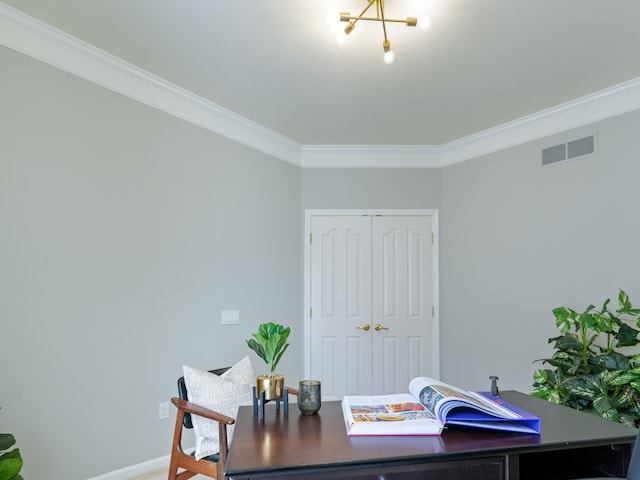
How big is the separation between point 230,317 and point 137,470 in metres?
1.25

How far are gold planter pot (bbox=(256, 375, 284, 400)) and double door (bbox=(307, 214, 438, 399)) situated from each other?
10.0ft

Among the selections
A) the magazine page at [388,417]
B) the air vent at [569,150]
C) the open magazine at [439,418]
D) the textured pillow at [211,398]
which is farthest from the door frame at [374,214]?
the open magazine at [439,418]

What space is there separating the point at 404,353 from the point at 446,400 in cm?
354

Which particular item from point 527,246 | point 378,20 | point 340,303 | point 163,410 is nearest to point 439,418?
point 378,20

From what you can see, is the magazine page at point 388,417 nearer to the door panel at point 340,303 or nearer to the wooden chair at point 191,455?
the wooden chair at point 191,455

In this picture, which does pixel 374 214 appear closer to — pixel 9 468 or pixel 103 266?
pixel 103 266

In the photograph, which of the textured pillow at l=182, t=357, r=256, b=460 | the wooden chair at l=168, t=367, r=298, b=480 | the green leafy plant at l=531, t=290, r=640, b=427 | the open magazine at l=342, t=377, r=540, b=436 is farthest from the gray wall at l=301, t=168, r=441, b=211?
the open magazine at l=342, t=377, r=540, b=436

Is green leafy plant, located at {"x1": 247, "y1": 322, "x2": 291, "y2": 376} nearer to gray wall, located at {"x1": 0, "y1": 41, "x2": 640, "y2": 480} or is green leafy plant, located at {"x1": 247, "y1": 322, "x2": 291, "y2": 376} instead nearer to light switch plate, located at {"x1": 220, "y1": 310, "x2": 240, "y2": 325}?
gray wall, located at {"x1": 0, "y1": 41, "x2": 640, "y2": 480}

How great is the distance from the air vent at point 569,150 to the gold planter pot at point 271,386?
3.13 m

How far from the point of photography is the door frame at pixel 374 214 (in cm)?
463

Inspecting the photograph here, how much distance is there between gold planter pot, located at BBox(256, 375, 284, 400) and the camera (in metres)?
1.58

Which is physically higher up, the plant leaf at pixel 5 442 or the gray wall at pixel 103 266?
the gray wall at pixel 103 266

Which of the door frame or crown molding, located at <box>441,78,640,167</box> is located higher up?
crown molding, located at <box>441,78,640,167</box>

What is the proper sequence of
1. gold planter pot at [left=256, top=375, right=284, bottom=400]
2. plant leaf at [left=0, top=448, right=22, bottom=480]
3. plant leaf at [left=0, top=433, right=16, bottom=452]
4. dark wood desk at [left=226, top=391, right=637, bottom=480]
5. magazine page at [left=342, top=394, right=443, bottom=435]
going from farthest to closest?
plant leaf at [left=0, top=433, right=16, bottom=452], plant leaf at [left=0, top=448, right=22, bottom=480], gold planter pot at [left=256, top=375, right=284, bottom=400], magazine page at [left=342, top=394, right=443, bottom=435], dark wood desk at [left=226, top=391, right=637, bottom=480]
